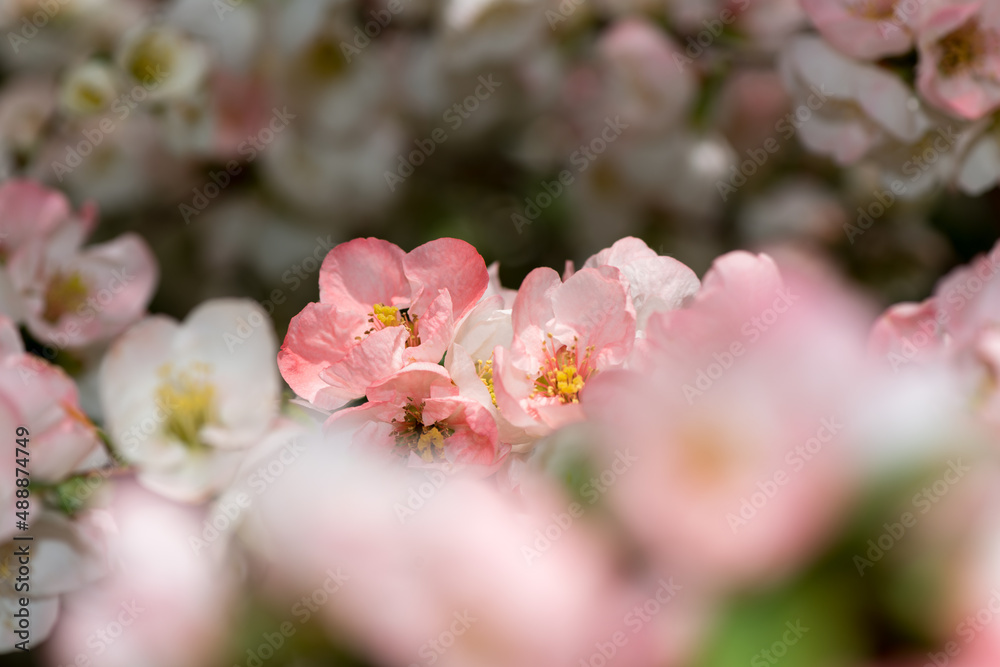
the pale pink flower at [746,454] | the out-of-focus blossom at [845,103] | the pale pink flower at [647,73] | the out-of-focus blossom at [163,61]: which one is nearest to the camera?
the pale pink flower at [746,454]

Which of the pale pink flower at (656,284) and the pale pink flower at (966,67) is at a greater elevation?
the pale pink flower at (966,67)

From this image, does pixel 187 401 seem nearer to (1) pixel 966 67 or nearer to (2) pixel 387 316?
(2) pixel 387 316

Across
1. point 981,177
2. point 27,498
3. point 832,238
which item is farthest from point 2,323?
point 832,238

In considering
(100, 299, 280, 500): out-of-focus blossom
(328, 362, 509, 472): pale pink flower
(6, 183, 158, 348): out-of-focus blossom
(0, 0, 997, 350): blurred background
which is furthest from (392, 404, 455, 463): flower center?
(0, 0, 997, 350): blurred background

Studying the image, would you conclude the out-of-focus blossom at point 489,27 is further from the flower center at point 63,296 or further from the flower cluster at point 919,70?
the flower center at point 63,296

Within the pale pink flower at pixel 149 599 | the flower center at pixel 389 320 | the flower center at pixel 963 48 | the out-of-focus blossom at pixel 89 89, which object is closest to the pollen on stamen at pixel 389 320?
the flower center at pixel 389 320

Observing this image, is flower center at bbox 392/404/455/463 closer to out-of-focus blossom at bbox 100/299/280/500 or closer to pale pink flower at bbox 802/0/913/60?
out-of-focus blossom at bbox 100/299/280/500
